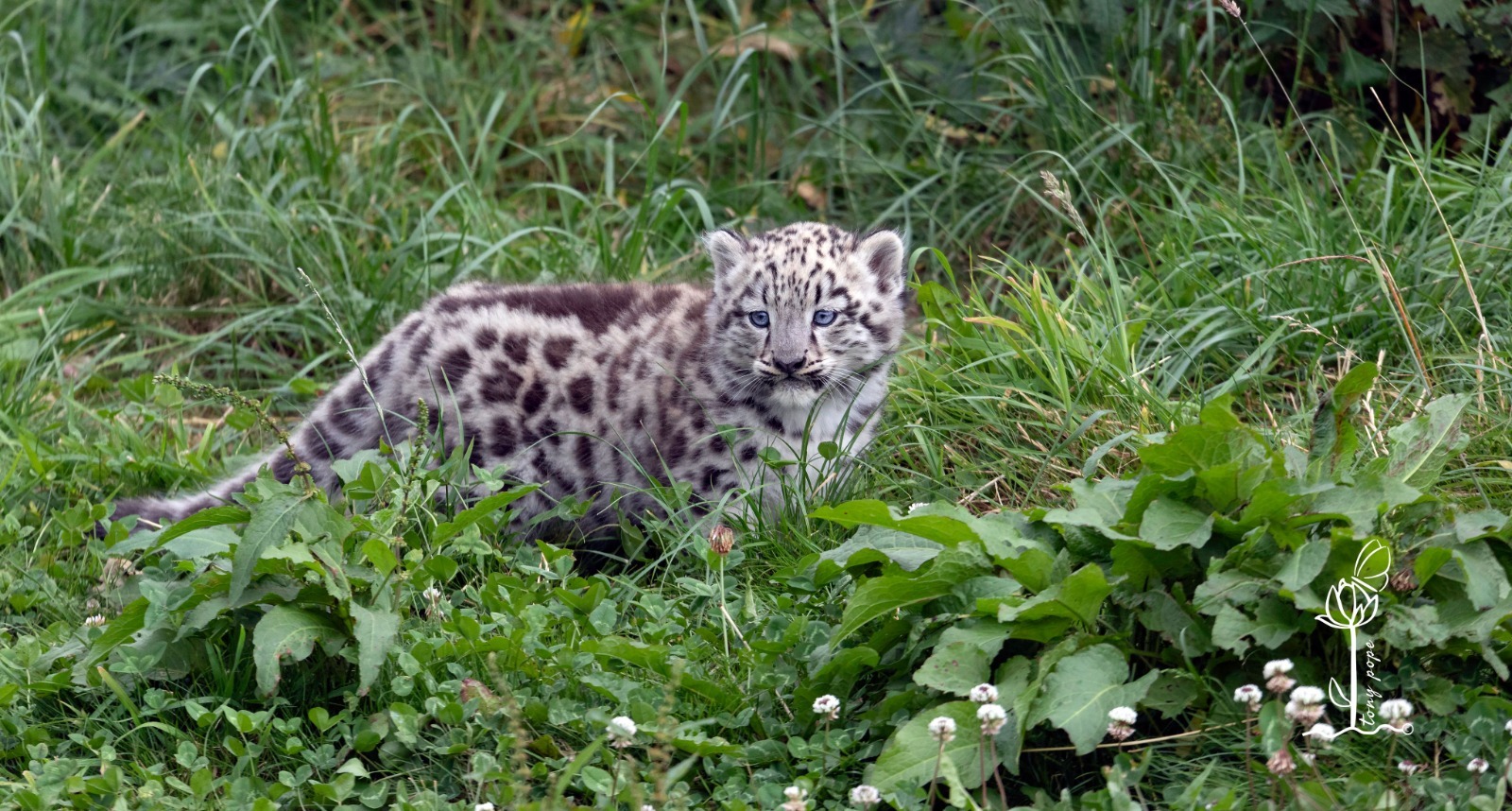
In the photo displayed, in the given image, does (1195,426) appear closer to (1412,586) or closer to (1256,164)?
(1412,586)

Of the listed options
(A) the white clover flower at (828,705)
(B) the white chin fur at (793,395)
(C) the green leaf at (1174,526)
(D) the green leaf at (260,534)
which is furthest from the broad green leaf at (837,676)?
(B) the white chin fur at (793,395)

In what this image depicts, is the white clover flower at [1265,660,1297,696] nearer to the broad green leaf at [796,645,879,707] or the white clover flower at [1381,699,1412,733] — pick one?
the white clover flower at [1381,699,1412,733]

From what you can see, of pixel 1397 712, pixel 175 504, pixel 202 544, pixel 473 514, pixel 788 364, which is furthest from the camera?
pixel 175 504

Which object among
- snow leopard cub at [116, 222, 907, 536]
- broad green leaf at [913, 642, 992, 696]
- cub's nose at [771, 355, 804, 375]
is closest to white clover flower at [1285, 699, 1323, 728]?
broad green leaf at [913, 642, 992, 696]

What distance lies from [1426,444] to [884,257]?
85.4 inches

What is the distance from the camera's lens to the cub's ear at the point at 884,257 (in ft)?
18.7

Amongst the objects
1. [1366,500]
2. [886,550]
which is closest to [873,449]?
[886,550]

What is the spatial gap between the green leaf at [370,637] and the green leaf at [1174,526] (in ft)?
6.37

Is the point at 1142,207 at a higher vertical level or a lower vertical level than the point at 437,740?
higher

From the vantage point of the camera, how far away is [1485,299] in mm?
5594

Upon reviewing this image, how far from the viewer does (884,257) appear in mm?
5762

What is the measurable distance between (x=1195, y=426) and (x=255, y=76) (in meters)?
5.50

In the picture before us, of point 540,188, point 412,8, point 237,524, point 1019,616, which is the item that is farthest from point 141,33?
point 1019,616

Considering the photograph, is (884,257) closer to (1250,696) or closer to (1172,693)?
(1172,693)
